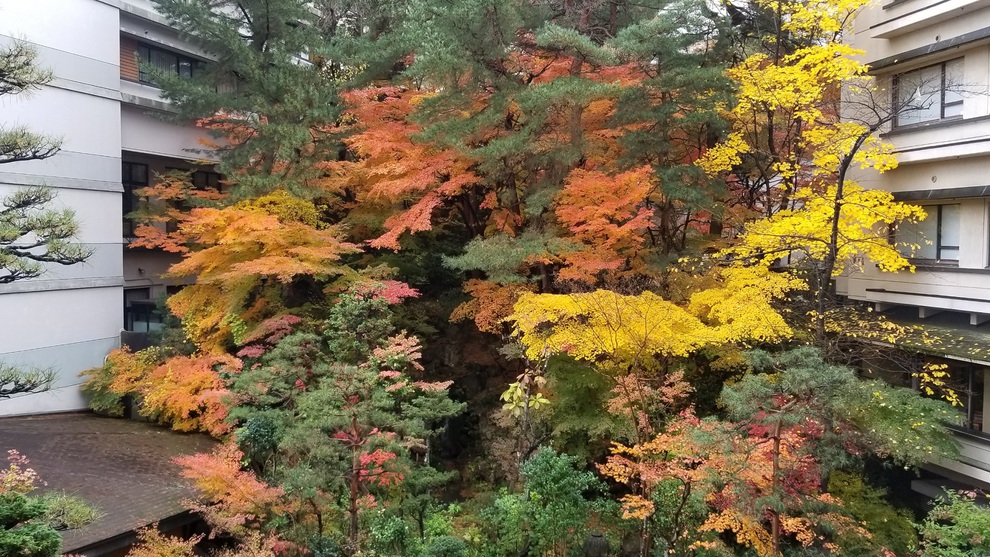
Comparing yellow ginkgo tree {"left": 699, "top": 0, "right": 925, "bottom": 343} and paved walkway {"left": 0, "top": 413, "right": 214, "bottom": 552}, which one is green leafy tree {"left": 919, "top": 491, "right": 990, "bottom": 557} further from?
paved walkway {"left": 0, "top": 413, "right": 214, "bottom": 552}

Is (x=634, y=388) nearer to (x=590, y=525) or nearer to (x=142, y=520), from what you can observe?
(x=590, y=525)

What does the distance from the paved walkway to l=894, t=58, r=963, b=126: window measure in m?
17.1

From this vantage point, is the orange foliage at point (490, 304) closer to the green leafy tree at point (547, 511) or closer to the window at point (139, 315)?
the green leafy tree at point (547, 511)

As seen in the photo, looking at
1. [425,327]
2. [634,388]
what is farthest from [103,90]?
[634,388]

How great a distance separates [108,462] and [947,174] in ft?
64.5

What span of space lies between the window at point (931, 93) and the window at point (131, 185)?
Answer: 23.0 metres

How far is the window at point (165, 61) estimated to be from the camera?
68.8ft

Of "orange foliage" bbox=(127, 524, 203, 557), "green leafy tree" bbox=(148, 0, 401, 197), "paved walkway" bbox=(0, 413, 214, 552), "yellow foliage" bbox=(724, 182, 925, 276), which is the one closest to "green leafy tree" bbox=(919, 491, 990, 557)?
"yellow foliage" bbox=(724, 182, 925, 276)

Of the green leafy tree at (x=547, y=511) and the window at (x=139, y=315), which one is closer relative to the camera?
the green leafy tree at (x=547, y=511)

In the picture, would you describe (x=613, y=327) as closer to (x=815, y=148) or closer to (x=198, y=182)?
(x=815, y=148)

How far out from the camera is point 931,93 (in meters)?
12.9

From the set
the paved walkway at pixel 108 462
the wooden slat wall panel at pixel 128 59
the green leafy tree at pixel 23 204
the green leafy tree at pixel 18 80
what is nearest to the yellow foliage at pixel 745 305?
the paved walkway at pixel 108 462

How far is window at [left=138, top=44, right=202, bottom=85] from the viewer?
21.0 m

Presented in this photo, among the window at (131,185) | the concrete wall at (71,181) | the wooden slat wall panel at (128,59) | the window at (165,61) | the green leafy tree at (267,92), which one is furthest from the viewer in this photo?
the window at (131,185)
